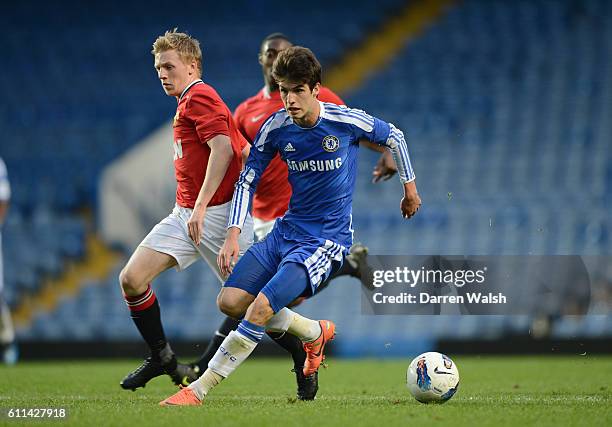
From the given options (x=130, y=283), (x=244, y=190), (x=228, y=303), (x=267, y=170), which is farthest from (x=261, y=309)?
(x=267, y=170)

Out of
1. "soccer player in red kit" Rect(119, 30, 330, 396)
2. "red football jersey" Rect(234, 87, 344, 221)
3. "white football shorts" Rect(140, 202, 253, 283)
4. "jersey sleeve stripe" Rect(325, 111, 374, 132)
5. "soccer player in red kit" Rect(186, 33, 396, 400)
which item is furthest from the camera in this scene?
"red football jersey" Rect(234, 87, 344, 221)

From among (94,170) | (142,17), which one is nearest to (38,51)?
(142,17)

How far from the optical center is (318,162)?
5539mm

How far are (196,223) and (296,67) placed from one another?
1052 mm

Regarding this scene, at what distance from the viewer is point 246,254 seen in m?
5.57

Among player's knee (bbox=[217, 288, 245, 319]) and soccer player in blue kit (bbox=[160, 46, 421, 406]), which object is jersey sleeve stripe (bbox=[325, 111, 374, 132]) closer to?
soccer player in blue kit (bbox=[160, 46, 421, 406])

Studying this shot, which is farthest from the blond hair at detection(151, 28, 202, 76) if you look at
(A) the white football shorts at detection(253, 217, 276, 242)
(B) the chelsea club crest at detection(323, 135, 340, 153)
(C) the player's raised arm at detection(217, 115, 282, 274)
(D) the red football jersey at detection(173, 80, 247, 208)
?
(A) the white football shorts at detection(253, 217, 276, 242)

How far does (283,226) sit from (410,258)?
1978 mm

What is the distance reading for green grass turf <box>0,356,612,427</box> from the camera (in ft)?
15.5

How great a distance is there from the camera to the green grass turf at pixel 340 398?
4.71 metres

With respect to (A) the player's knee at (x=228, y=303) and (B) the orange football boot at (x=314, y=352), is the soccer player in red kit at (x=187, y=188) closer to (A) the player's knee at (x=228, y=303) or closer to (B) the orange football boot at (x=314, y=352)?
(B) the orange football boot at (x=314, y=352)

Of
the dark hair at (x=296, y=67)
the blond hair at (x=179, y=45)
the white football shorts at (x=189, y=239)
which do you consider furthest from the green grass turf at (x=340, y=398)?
the blond hair at (x=179, y=45)

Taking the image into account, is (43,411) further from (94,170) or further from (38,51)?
(38,51)

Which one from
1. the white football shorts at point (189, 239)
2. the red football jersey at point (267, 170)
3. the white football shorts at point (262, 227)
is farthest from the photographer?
the white football shorts at point (262, 227)
